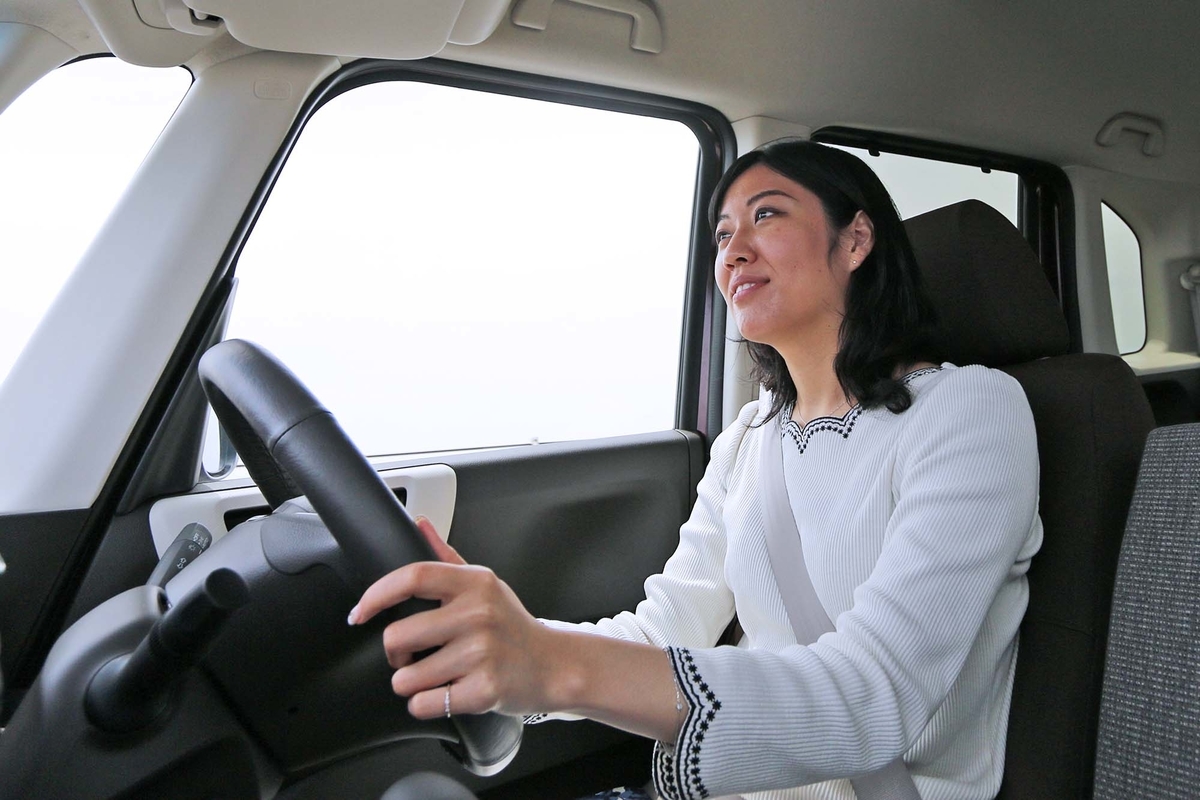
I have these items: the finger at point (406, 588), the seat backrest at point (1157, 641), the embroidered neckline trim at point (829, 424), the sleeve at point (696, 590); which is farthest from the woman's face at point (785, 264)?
the finger at point (406, 588)

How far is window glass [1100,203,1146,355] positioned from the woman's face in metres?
2.02

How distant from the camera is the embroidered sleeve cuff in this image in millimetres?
826

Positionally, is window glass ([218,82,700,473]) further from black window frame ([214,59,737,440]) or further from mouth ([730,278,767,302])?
mouth ([730,278,767,302])

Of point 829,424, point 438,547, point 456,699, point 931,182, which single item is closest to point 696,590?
point 829,424

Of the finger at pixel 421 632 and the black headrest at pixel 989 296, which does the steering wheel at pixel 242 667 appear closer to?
the finger at pixel 421 632

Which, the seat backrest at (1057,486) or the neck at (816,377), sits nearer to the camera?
the seat backrest at (1057,486)

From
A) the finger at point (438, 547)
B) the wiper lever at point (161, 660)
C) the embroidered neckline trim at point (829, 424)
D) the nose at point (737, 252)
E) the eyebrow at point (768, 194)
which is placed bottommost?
the wiper lever at point (161, 660)

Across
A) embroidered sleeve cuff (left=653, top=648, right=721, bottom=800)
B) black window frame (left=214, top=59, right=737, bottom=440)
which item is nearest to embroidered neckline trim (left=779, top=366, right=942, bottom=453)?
embroidered sleeve cuff (left=653, top=648, right=721, bottom=800)

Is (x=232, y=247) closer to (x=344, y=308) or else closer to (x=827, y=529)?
(x=344, y=308)

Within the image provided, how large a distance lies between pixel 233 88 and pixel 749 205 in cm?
93

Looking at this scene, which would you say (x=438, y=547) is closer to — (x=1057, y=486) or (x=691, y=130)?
(x=1057, y=486)

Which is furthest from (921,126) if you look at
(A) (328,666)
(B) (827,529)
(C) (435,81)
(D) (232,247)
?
(A) (328,666)

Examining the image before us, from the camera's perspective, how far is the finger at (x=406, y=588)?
66 cm

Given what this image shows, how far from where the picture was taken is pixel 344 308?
1.84m
